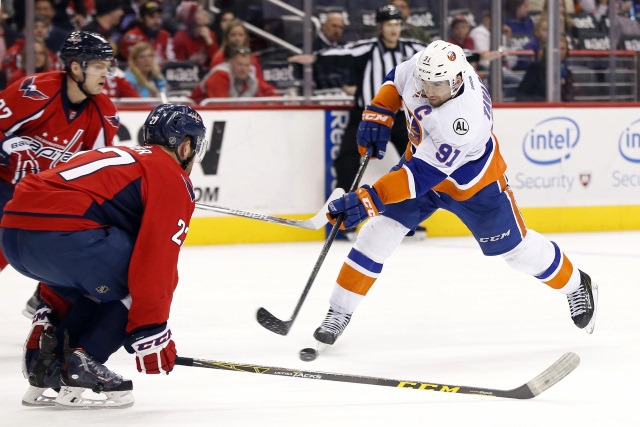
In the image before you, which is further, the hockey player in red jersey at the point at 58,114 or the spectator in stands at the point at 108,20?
the spectator in stands at the point at 108,20

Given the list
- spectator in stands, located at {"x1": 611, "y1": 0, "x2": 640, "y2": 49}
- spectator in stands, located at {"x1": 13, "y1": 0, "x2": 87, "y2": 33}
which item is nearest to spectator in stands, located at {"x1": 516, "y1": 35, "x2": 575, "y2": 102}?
spectator in stands, located at {"x1": 611, "y1": 0, "x2": 640, "y2": 49}

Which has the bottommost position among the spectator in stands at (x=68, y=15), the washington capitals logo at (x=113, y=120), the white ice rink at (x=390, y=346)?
the white ice rink at (x=390, y=346)

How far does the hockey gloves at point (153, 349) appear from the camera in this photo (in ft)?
8.83

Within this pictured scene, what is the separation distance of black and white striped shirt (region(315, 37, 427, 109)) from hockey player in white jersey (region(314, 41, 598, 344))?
2747mm

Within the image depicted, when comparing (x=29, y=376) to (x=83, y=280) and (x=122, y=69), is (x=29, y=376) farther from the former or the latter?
(x=122, y=69)

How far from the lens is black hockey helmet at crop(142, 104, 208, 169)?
2812 millimetres

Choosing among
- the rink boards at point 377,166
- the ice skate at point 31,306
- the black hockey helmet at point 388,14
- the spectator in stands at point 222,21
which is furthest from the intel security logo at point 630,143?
the ice skate at point 31,306

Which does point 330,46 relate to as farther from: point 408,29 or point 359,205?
point 359,205

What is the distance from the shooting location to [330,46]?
7.23 m

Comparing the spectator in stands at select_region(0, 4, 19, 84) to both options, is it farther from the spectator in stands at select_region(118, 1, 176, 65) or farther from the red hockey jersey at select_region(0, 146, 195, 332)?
the red hockey jersey at select_region(0, 146, 195, 332)

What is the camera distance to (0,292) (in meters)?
4.92

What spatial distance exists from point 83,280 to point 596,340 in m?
2.00

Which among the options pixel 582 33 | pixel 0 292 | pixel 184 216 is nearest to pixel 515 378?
pixel 184 216

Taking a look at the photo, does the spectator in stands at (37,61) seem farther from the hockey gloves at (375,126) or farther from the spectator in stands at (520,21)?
the spectator in stands at (520,21)
